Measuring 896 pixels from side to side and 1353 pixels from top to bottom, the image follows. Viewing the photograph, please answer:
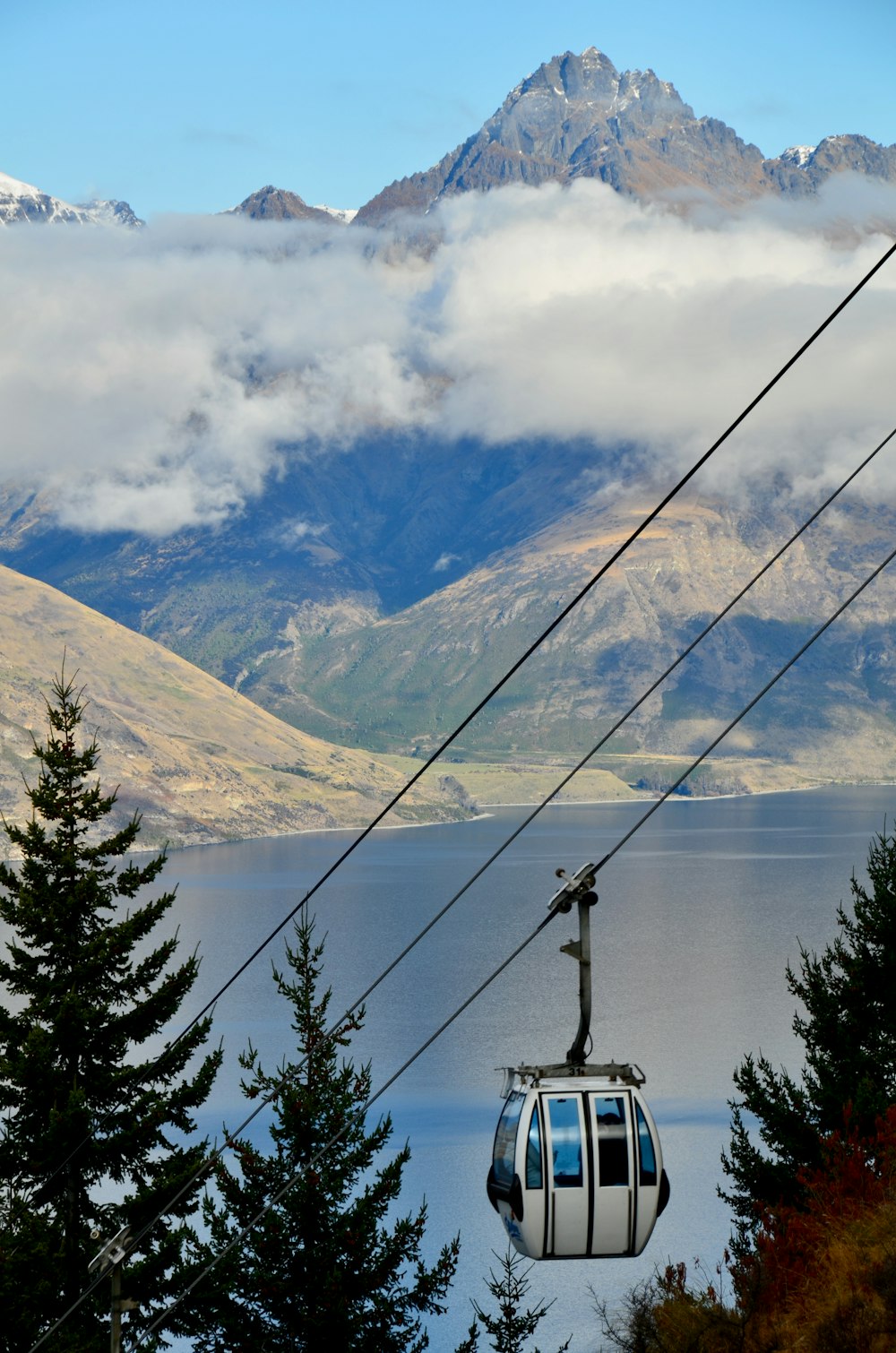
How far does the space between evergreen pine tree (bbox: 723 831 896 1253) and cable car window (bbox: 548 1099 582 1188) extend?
1670 cm

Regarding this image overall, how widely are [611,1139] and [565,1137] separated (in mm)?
624

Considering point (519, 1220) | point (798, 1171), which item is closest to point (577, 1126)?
point (519, 1220)

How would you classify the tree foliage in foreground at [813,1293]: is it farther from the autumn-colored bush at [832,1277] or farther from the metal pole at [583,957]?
the metal pole at [583,957]

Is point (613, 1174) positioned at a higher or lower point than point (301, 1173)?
lower

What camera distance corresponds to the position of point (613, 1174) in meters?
18.0

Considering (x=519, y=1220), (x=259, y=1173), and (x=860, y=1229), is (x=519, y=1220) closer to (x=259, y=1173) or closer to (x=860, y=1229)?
(x=860, y=1229)

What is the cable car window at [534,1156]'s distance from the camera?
57.9ft

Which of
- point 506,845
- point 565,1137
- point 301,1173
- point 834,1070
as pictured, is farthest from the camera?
point 834,1070

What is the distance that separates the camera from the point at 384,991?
12562 cm

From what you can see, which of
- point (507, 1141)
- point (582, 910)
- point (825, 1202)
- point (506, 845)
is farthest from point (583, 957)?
point (825, 1202)

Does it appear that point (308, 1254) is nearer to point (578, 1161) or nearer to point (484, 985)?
point (578, 1161)

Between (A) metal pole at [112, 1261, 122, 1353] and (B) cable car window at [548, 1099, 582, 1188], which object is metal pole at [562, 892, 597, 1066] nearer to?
(B) cable car window at [548, 1099, 582, 1188]

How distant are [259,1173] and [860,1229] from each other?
46.2 feet

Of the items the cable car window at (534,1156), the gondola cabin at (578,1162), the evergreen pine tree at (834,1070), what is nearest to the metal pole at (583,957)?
the gondola cabin at (578,1162)
